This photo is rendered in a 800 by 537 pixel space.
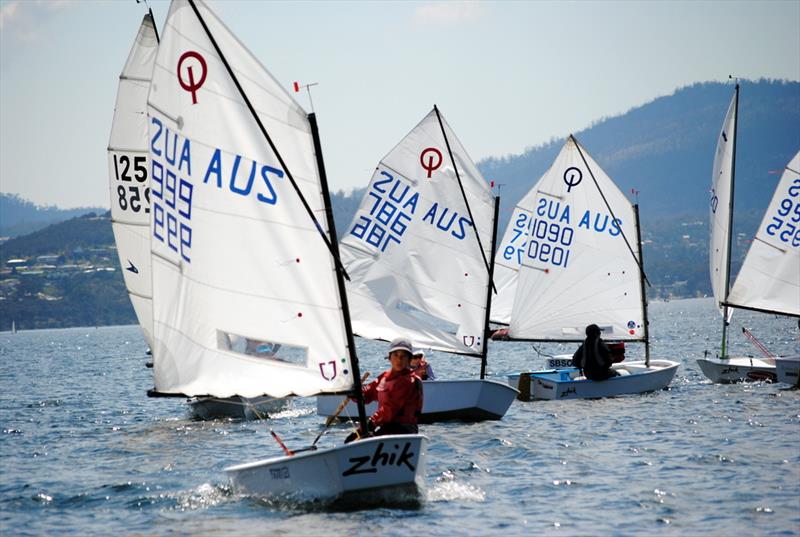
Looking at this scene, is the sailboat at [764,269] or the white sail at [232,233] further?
the sailboat at [764,269]

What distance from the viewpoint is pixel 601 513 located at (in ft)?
50.8

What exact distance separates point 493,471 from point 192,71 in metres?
8.62

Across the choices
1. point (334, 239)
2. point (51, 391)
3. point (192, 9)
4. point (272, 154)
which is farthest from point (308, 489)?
point (51, 391)

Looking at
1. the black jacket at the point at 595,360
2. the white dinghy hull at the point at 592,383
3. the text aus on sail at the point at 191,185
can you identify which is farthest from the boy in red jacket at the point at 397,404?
the white dinghy hull at the point at 592,383

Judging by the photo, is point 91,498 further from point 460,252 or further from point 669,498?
point 460,252

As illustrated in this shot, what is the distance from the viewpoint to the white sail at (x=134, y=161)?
29078mm

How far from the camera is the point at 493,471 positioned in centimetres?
1923

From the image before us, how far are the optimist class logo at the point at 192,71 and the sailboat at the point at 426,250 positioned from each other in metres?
11.1

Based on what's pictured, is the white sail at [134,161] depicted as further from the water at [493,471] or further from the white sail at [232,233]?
the white sail at [232,233]

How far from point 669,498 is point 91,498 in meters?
9.21

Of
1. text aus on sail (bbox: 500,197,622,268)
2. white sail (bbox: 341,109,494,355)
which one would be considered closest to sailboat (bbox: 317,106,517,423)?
white sail (bbox: 341,109,494,355)

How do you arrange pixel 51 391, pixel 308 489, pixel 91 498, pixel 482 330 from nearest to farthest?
pixel 308 489 → pixel 91 498 → pixel 482 330 → pixel 51 391

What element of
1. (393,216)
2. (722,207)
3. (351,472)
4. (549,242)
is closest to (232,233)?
(351,472)

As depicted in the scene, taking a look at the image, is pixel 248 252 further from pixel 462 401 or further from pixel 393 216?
pixel 393 216
